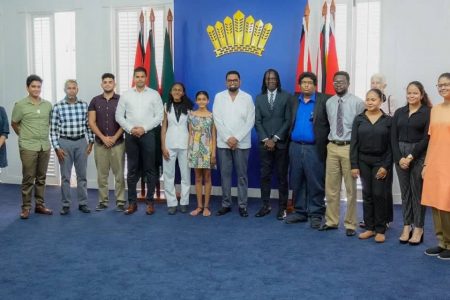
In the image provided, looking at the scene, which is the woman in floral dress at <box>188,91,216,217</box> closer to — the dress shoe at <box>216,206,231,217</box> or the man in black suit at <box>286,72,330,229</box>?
the dress shoe at <box>216,206,231,217</box>

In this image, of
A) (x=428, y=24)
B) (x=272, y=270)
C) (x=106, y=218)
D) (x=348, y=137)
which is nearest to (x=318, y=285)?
(x=272, y=270)

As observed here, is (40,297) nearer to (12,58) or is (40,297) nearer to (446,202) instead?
(446,202)

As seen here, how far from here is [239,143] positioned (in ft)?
17.7

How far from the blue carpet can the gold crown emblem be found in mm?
2129

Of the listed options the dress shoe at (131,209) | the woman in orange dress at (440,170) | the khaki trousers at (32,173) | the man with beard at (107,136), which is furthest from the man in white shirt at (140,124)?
the woman in orange dress at (440,170)

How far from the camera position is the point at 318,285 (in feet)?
11.0

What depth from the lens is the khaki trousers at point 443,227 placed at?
3.94m

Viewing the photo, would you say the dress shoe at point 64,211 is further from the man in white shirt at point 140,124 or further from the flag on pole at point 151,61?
the flag on pole at point 151,61

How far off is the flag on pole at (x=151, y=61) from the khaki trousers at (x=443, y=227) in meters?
3.66

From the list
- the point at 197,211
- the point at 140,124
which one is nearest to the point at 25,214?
the point at 140,124

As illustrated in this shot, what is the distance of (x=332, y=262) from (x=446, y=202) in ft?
3.21

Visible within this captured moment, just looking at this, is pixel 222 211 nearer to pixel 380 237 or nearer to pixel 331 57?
pixel 380 237

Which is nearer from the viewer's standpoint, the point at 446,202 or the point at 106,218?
the point at 446,202

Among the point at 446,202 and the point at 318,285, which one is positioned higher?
the point at 446,202
